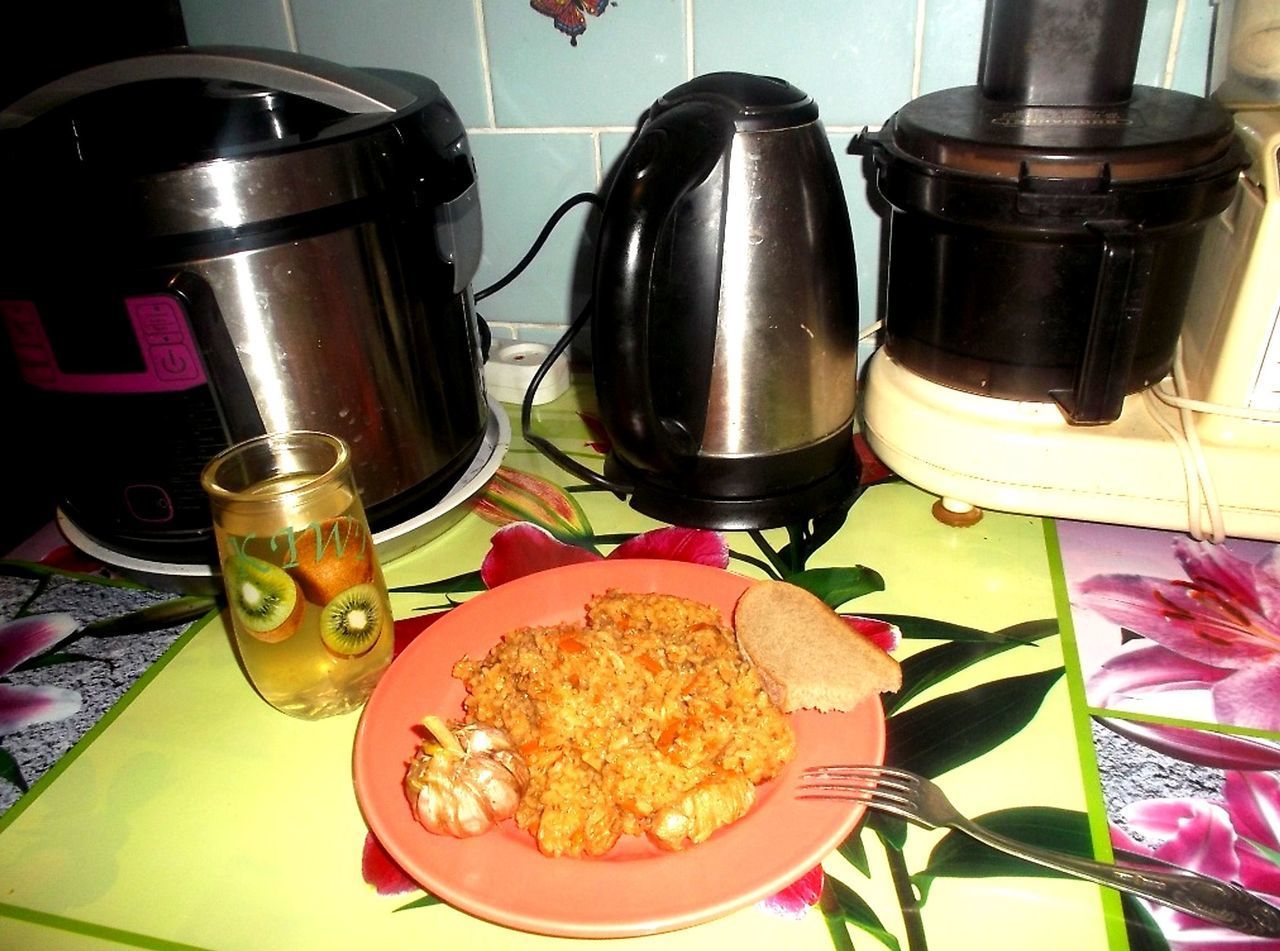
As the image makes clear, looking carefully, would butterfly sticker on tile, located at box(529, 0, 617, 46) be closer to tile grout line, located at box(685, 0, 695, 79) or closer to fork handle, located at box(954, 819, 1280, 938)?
tile grout line, located at box(685, 0, 695, 79)

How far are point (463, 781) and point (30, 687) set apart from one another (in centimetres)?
35

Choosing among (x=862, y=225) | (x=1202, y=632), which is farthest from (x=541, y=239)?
(x=1202, y=632)

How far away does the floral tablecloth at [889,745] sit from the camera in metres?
0.43

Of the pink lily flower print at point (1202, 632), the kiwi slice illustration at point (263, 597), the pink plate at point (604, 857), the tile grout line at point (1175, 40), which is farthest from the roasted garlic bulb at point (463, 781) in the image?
the tile grout line at point (1175, 40)

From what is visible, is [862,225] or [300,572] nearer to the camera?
[300,572]

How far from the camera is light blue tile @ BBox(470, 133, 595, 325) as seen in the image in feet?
2.92

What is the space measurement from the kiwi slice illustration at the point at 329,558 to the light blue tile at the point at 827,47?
54 cm

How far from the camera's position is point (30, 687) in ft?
1.95

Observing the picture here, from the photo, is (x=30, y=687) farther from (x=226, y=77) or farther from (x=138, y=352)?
(x=226, y=77)

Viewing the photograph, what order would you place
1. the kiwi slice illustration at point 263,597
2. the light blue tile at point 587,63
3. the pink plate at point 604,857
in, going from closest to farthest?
1. the pink plate at point 604,857
2. the kiwi slice illustration at point 263,597
3. the light blue tile at point 587,63

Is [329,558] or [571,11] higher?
[571,11]

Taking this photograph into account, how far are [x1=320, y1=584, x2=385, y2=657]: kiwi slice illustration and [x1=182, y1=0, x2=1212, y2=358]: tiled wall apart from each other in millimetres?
514

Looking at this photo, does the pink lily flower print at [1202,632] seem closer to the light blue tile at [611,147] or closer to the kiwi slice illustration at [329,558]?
the kiwi slice illustration at [329,558]

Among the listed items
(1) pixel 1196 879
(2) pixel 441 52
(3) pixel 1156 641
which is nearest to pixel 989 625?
(3) pixel 1156 641
